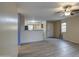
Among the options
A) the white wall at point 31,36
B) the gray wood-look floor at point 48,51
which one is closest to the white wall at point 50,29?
the white wall at point 31,36

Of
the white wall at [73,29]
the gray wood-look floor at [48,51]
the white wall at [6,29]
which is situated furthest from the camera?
the white wall at [73,29]

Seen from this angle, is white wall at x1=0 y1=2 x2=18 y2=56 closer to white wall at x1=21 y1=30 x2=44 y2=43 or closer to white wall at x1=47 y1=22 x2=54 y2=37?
white wall at x1=21 y1=30 x2=44 y2=43

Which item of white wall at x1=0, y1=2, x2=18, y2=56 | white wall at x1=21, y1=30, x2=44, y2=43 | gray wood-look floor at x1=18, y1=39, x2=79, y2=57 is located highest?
white wall at x1=0, y1=2, x2=18, y2=56

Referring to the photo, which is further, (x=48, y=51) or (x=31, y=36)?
(x=31, y=36)

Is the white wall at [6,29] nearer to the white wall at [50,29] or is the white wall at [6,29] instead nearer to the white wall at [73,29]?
the white wall at [73,29]

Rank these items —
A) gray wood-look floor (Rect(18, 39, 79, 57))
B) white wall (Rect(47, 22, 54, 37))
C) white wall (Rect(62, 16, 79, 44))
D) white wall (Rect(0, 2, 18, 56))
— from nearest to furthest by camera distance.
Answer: white wall (Rect(0, 2, 18, 56)), gray wood-look floor (Rect(18, 39, 79, 57)), white wall (Rect(62, 16, 79, 44)), white wall (Rect(47, 22, 54, 37))

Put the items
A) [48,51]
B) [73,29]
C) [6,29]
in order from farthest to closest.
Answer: [73,29] → [48,51] → [6,29]

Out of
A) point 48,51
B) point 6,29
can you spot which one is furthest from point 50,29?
point 6,29

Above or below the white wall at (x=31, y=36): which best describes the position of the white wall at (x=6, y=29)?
above

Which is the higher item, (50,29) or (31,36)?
(50,29)

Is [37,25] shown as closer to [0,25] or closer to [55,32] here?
[55,32]

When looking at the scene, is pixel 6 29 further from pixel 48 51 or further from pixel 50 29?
pixel 50 29

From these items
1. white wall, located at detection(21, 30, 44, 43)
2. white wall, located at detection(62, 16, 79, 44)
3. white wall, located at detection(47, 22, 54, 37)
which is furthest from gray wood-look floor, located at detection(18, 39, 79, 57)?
white wall, located at detection(47, 22, 54, 37)

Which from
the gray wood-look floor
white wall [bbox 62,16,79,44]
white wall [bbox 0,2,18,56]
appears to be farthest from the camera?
white wall [bbox 62,16,79,44]
